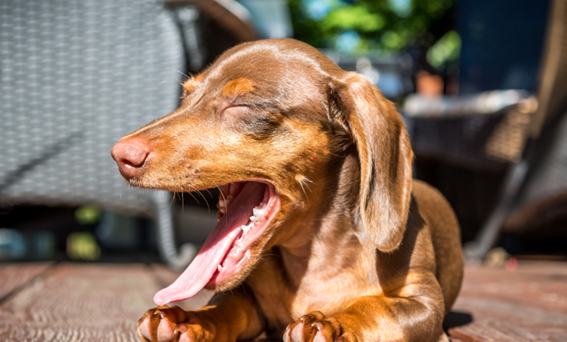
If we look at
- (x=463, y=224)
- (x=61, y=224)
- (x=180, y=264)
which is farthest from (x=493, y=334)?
(x=61, y=224)

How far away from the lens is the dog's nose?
143 cm

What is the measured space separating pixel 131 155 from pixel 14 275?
2.18 meters

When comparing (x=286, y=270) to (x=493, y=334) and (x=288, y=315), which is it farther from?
(x=493, y=334)

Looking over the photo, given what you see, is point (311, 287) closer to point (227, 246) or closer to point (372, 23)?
point (227, 246)

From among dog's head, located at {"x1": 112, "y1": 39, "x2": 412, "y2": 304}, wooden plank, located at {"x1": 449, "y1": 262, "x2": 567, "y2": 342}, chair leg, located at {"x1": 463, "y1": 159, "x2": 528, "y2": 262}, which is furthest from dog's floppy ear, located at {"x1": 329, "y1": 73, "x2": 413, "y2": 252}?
chair leg, located at {"x1": 463, "y1": 159, "x2": 528, "y2": 262}

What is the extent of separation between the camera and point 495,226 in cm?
435

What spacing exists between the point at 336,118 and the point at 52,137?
7.17 feet

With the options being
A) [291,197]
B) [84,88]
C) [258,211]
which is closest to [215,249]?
[258,211]

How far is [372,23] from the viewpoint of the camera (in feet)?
56.3

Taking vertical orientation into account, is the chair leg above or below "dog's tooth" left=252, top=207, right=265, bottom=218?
below

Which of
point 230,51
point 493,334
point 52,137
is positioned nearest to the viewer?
point 493,334

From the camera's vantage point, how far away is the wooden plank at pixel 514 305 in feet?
5.68

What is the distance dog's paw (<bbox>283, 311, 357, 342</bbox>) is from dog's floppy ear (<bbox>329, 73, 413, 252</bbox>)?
33cm

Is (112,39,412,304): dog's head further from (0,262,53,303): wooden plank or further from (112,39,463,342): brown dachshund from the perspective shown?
(0,262,53,303): wooden plank
